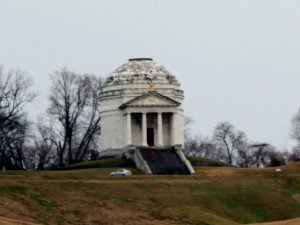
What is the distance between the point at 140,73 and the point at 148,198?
106ft

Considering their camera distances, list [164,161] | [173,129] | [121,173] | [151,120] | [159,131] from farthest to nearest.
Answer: [173,129], [151,120], [159,131], [164,161], [121,173]

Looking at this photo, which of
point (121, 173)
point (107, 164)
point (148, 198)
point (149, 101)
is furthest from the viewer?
point (149, 101)

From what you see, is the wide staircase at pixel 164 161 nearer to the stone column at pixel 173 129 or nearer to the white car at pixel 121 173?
the stone column at pixel 173 129

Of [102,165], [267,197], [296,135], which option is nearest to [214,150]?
[296,135]

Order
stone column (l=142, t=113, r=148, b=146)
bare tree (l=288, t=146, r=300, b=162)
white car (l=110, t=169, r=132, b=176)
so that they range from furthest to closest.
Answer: bare tree (l=288, t=146, r=300, b=162) < stone column (l=142, t=113, r=148, b=146) < white car (l=110, t=169, r=132, b=176)

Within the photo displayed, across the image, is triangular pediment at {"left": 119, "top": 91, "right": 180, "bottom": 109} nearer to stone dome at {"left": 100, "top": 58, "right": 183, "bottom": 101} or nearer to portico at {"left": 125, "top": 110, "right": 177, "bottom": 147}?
portico at {"left": 125, "top": 110, "right": 177, "bottom": 147}

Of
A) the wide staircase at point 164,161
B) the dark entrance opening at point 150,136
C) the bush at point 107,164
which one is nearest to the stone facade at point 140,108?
the dark entrance opening at point 150,136

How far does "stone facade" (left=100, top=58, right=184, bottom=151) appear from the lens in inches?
4003

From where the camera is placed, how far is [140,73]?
10419 cm

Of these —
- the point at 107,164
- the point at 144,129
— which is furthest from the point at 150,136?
the point at 107,164

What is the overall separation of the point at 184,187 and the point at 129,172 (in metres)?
9.87

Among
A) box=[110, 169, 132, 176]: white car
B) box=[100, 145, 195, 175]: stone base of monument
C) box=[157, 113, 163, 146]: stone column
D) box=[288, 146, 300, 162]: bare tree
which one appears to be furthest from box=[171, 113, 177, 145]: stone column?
box=[288, 146, 300, 162]: bare tree

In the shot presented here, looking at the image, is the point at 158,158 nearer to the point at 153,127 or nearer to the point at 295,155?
the point at 153,127

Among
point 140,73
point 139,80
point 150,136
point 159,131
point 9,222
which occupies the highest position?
point 140,73
